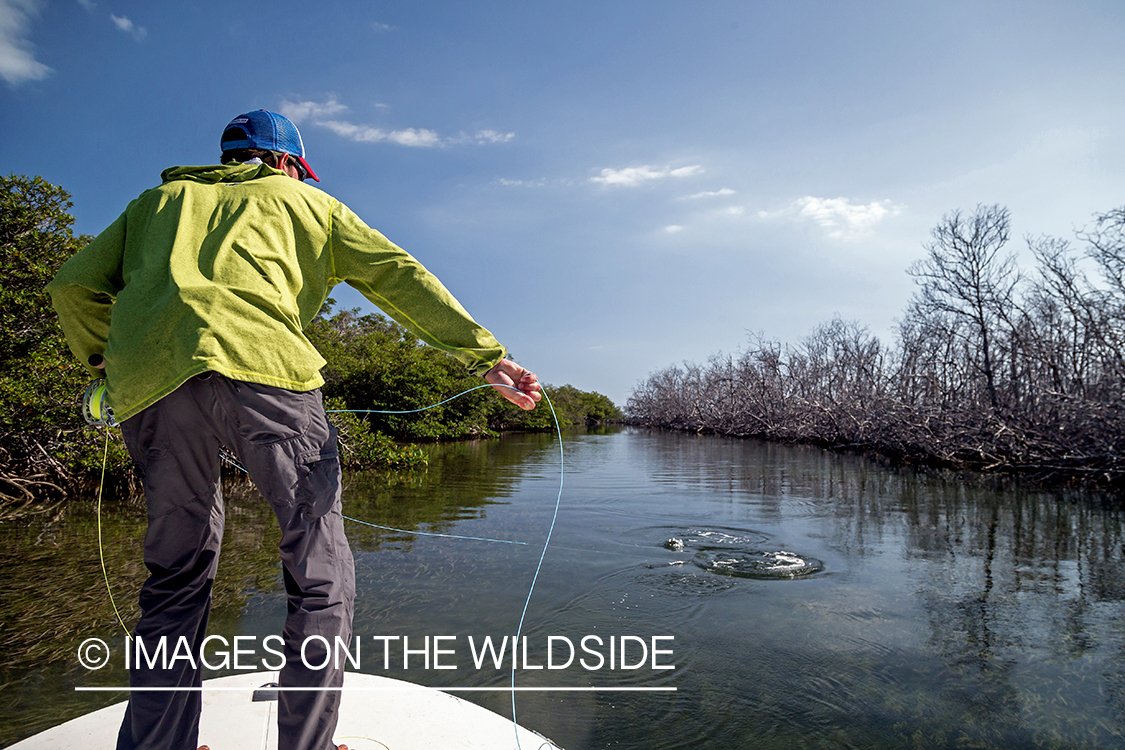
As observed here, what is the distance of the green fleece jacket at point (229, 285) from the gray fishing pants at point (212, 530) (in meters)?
0.06

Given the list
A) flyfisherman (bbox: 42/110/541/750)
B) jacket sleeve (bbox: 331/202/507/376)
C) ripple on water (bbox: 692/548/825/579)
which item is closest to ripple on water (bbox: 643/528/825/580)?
ripple on water (bbox: 692/548/825/579)

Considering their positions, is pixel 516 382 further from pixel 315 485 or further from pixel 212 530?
pixel 212 530

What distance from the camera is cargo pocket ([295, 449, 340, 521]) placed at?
133cm

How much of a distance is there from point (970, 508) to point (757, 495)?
273 cm

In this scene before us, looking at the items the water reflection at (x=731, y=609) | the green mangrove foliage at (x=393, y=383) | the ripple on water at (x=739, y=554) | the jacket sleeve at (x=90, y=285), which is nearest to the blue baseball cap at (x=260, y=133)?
the jacket sleeve at (x=90, y=285)

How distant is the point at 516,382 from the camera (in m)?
1.66

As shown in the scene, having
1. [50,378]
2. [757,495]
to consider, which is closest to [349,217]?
[50,378]

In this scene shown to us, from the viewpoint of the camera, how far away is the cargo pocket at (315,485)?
133 centimetres

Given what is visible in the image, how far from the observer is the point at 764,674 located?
2.85 m

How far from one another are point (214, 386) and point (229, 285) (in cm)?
22

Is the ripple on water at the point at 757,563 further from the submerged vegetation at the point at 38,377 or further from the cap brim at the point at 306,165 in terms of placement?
the submerged vegetation at the point at 38,377

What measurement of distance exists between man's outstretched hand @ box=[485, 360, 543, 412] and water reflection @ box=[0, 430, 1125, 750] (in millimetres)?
1447

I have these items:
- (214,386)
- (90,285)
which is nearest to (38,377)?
(90,285)

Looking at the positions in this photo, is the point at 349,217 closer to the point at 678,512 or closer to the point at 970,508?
the point at 678,512
